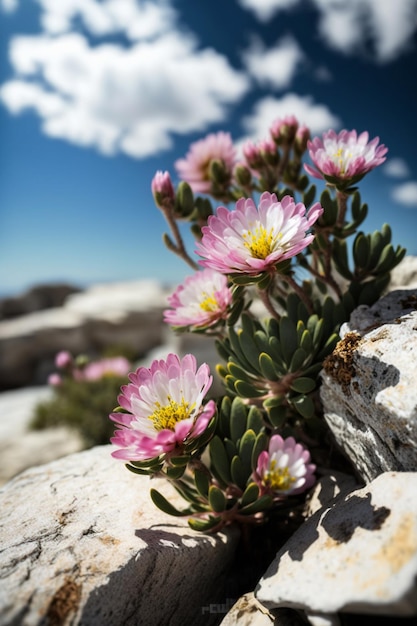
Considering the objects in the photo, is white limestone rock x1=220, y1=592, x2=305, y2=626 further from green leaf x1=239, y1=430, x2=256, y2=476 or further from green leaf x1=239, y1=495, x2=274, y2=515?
green leaf x1=239, y1=430, x2=256, y2=476

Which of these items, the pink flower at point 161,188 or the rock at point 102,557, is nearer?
the rock at point 102,557

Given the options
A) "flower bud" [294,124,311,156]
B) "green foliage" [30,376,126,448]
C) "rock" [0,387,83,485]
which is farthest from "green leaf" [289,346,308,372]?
"green foliage" [30,376,126,448]

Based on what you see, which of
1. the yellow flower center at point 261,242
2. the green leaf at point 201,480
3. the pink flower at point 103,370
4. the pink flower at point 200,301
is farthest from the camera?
the pink flower at point 103,370

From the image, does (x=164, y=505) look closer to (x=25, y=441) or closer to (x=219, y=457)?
(x=219, y=457)

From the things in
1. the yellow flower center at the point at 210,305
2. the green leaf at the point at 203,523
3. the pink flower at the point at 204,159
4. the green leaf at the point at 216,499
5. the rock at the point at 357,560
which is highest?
the pink flower at the point at 204,159

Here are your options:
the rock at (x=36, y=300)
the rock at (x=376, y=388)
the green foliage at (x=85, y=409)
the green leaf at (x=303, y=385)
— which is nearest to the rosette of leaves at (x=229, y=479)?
the green leaf at (x=303, y=385)

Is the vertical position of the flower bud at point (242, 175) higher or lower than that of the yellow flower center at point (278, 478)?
higher

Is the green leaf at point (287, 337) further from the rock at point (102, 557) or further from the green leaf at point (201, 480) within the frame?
the rock at point (102, 557)
